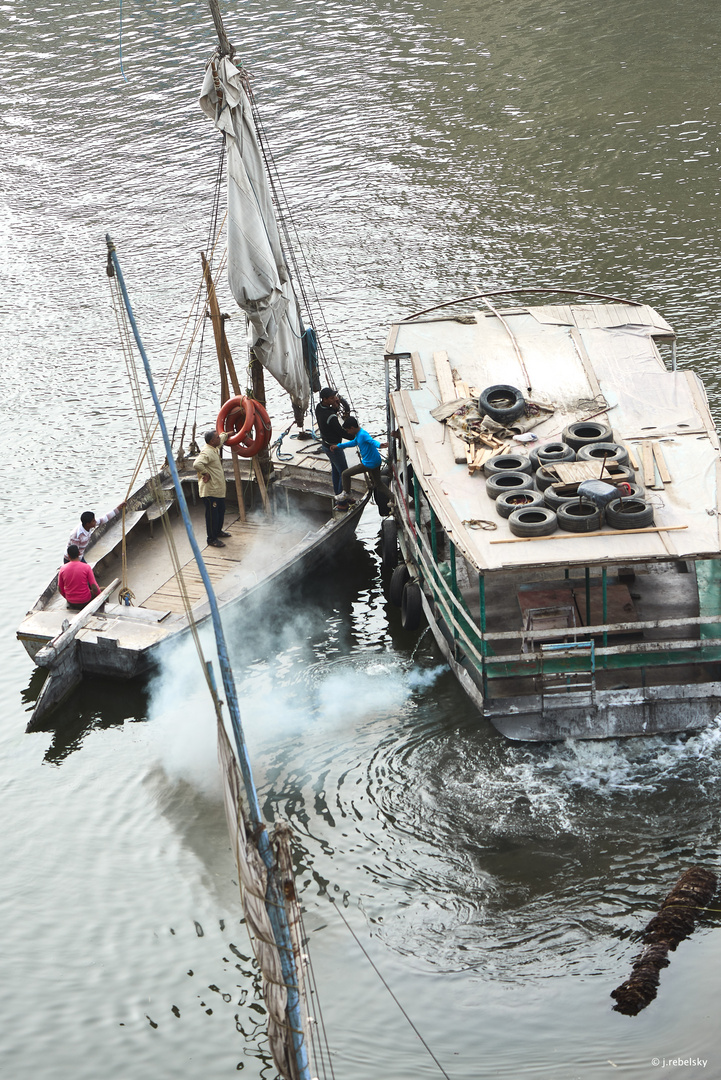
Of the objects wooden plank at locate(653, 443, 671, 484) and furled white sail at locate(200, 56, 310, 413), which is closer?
wooden plank at locate(653, 443, 671, 484)

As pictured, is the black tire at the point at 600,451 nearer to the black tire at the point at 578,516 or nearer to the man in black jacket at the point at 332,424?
the black tire at the point at 578,516

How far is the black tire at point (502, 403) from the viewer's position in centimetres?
1454

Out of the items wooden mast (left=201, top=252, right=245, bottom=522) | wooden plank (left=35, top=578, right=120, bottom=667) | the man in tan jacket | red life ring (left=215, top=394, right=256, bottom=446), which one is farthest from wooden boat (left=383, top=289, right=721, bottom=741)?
wooden plank (left=35, top=578, right=120, bottom=667)

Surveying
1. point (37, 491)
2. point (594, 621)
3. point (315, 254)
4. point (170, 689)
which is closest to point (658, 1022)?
point (594, 621)

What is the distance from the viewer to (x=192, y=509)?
18.9 m

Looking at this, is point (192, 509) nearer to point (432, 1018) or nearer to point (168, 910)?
point (168, 910)

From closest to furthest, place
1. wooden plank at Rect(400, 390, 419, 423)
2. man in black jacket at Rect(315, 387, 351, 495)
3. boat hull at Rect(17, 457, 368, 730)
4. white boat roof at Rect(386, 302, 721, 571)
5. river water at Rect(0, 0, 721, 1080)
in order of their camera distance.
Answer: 1. river water at Rect(0, 0, 721, 1080)
2. white boat roof at Rect(386, 302, 721, 571)
3. boat hull at Rect(17, 457, 368, 730)
4. wooden plank at Rect(400, 390, 419, 423)
5. man in black jacket at Rect(315, 387, 351, 495)

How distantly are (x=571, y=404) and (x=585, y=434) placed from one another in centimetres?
97

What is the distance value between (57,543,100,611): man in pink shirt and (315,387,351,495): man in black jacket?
4.27m

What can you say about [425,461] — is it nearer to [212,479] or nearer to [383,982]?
[212,479]

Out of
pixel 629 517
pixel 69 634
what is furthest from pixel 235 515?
pixel 629 517

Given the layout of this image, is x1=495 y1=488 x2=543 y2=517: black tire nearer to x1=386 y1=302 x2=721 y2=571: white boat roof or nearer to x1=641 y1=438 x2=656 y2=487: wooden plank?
x1=386 y1=302 x2=721 y2=571: white boat roof

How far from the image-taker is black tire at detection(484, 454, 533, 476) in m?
13.6

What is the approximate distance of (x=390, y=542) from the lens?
1731 cm
